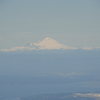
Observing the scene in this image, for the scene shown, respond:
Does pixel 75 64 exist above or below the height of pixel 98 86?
above

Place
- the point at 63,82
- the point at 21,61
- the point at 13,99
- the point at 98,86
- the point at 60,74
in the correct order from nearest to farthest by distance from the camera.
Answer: the point at 13,99 < the point at 98,86 < the point at 63,82 < the point at 60,74 < the point at 21,61

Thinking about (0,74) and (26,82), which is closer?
(26,82)

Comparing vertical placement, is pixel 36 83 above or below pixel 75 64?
below

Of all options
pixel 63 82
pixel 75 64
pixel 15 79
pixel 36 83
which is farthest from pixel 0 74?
pixel 75 64

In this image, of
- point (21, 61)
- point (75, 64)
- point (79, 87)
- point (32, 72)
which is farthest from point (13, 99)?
point (21, 61)

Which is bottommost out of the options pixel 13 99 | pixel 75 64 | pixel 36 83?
pixel 13 99

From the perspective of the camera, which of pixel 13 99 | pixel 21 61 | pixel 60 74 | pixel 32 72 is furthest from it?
pixel 21 61

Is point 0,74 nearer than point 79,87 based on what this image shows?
No

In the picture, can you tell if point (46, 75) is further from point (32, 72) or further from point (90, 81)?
point (90, 81)

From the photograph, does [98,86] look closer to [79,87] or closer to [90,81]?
[79,87]
